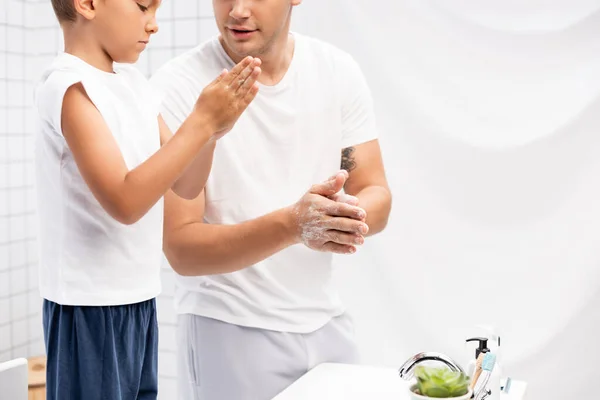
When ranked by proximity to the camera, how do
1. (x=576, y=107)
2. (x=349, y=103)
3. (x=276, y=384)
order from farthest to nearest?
(x=576, y=107)
(x=349, y=103)
(x=276, y=384)

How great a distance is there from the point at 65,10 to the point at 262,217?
0.54 m

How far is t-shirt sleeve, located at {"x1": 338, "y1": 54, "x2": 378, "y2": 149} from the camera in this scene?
1771 mm

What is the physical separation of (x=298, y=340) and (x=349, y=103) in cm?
56

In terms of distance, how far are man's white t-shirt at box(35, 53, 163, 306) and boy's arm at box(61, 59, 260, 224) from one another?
0.03 m

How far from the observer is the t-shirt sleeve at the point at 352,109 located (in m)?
1.77

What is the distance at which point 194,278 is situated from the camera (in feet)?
5.37

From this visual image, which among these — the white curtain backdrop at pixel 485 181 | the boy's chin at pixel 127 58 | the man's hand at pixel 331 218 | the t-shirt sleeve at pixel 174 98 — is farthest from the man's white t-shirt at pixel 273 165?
the white curtain backdrop at pixel 485 181

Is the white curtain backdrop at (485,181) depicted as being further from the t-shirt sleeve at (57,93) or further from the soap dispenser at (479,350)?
the t-shirt sleeve at (57,93)

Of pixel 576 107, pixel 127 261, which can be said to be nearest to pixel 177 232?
pixel 127 261

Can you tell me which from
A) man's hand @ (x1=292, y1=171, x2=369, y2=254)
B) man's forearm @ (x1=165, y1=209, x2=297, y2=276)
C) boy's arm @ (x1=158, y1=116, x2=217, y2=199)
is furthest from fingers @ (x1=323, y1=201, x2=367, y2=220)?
boy's arm @ (x1=158, y1=116, x2=217, y2=199)

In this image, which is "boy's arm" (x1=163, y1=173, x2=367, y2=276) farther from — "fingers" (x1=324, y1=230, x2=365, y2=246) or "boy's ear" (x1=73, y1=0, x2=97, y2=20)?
"boy's ear" (x1=73, y1=0, x2=97, y2=20)

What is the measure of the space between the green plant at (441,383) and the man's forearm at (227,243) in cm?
45

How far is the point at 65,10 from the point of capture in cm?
122

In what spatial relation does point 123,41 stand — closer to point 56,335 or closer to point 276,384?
point 56,335
